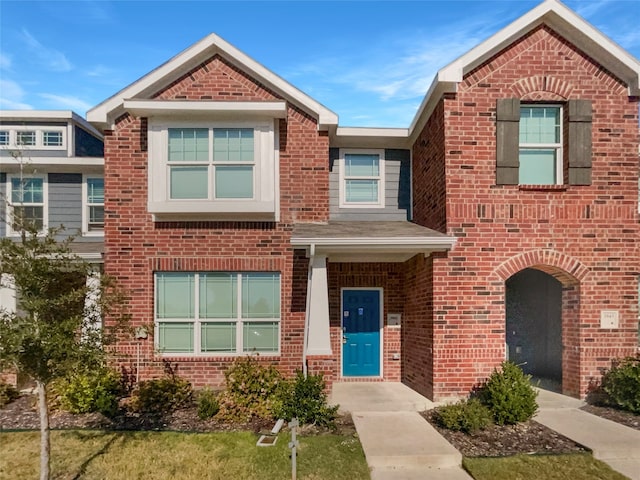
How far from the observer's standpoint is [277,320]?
9.38 meters

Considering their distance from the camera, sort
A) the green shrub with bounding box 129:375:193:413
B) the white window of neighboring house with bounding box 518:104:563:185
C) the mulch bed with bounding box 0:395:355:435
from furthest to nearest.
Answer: the white window of neighboring house with bounding box 518:104:563:185 < the green shrub with bounding box 129:375:193:413 < the mulch bed with bounding box 0:395:355:435

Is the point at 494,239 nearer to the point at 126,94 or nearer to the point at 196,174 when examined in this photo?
the point at 196,174

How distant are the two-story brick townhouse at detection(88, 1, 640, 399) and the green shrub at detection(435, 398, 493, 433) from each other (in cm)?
102

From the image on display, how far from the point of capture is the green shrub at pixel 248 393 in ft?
25.1

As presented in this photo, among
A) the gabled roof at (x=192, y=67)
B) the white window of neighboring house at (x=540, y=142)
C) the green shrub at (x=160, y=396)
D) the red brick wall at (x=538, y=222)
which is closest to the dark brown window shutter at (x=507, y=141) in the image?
the red brick wall at (x=538, y=222)

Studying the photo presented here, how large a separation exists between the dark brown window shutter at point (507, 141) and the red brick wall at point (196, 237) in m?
3.65

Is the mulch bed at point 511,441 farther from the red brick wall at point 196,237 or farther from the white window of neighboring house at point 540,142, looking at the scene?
the white window of neighboring house at point 540,142

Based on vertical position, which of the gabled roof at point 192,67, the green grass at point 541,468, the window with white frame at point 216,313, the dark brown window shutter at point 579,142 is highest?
the gabled roof at point 192,67

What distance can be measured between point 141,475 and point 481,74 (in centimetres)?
873

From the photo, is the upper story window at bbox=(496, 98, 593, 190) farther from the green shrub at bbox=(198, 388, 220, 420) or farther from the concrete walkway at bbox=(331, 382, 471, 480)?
the green shrub at bbox=(198, 388, 220, 420)

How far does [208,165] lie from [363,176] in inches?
148

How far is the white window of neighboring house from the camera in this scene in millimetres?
8906

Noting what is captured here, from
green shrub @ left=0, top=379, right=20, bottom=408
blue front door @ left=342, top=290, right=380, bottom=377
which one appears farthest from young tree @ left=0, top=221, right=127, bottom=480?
blue front door @ left=342, top=290, right=380, bottom=377

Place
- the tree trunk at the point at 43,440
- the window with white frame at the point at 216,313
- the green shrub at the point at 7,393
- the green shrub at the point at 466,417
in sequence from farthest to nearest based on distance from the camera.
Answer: the window with white frame at the point at 216,313 < the green shrub at the point at 7,393 < the green shrub at the point at 466,417 < the tree trunk at the point at 43,440
